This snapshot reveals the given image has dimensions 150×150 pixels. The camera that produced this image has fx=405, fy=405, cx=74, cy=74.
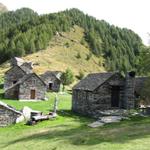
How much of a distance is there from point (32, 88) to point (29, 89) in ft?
2.11

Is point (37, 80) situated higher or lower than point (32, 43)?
lower

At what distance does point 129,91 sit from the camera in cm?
5225

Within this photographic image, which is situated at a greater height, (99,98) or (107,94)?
(107,94)

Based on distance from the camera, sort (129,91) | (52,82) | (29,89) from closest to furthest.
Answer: (129,91)
(29,89)
(52,82)

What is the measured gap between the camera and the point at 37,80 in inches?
3019

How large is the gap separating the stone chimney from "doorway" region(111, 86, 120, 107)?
1.03 metres

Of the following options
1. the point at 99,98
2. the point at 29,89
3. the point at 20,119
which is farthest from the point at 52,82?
the point at 20,119

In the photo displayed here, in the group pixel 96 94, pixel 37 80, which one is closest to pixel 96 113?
pixel 96 94

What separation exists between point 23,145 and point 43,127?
29.4 ft

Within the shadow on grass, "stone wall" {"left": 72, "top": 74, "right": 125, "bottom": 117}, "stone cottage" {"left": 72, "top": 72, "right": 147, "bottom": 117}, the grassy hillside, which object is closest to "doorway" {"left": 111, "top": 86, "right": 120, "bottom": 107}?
"stone cottage" {"left": 72, "top": 72, "right": 147, "bottom": 117}

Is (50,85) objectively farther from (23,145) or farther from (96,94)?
(23,145)

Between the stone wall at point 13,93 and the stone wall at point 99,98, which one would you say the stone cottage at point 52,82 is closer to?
the stone wall at point 13,93

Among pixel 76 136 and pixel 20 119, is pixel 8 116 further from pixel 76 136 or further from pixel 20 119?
pixel 76 136

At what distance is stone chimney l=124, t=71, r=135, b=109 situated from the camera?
51.9m
